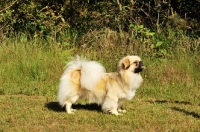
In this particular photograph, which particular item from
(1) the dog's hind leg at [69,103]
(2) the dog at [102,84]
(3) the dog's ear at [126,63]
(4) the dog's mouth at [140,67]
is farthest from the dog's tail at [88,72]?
(4) the dog's mouth at [140,67]

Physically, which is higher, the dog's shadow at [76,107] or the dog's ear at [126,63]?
the dog's ear at [126,63]

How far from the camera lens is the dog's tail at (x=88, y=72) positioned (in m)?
7.20

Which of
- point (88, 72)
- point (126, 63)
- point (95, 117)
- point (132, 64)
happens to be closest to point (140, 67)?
point (132, 64)

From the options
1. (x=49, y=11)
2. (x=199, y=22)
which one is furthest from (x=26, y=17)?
(x=199, y=22)

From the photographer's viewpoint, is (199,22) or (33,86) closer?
(33,86)

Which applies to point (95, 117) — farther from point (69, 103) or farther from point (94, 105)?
point (94, 105)

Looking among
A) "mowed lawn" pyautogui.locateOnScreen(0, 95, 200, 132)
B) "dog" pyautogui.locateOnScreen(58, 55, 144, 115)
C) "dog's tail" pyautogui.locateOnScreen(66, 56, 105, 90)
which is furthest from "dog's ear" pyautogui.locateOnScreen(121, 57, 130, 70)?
"mowed lawn" pyautogui.locateOnScreen(0, 95, 200, 132)

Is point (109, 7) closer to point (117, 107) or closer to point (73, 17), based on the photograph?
point (73, 17)

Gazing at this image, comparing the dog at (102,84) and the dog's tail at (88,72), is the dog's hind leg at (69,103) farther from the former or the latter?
the dog's tail at (88,72)

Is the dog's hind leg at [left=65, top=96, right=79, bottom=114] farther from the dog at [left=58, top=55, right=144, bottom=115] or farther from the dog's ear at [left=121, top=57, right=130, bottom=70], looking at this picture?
the dog's ear at [left=121, top=57, right=130, bottom=70]

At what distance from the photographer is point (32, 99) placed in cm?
862

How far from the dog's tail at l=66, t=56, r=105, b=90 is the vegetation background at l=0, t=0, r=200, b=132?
551mm

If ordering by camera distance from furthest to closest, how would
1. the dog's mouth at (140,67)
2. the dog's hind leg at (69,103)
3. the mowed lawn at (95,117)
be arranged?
the dog's hind leg at (69,103) < the dog's mouth at (140,67) < the mowed lawn at (95,117)

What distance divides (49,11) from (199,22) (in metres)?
5.10
